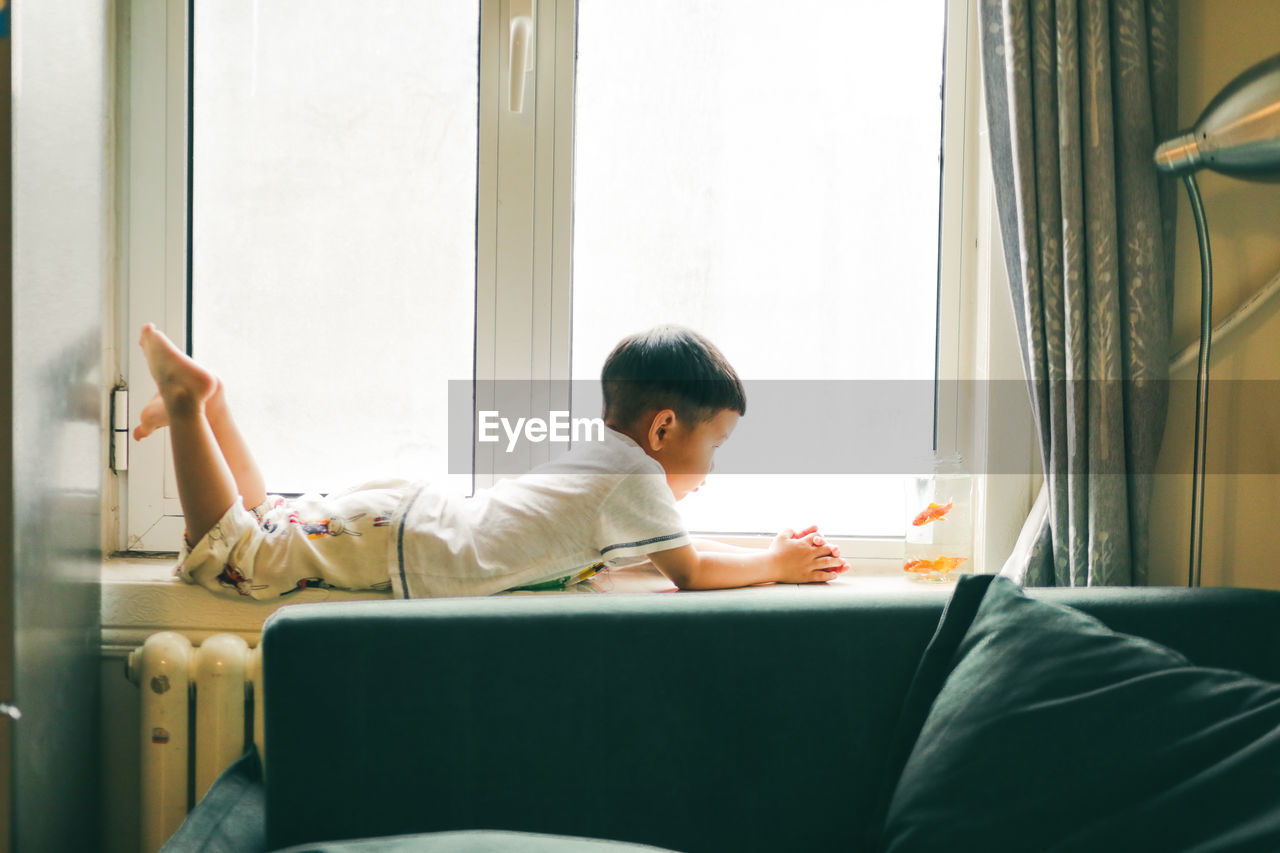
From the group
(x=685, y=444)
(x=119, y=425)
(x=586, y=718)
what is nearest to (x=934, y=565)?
(x=685, y=444)

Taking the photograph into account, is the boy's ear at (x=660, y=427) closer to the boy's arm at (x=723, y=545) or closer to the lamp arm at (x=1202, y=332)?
Answer: the boy's arm at (x=723, y=545)

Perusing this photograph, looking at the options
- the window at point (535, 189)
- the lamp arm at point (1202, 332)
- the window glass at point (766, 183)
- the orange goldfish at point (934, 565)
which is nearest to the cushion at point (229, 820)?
the window at point (535, 189)

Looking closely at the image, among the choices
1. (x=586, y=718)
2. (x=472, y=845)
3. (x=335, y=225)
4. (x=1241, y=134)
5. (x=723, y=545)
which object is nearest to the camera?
(x=472, y=845)

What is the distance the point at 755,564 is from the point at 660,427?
0.26 metres

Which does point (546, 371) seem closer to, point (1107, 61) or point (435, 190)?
point (435, 190)

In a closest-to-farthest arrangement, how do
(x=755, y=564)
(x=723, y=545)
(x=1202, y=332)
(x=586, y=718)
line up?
(x=586, y=718) → (x=1202, y=332) → (x=755, y=564) → (x=723, y=545)

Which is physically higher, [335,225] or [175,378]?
[335,225]

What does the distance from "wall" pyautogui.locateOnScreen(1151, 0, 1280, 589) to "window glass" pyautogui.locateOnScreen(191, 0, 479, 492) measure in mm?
1181

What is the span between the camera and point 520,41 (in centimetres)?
154

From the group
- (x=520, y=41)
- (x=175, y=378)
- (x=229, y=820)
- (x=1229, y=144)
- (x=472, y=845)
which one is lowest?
(x=229, y=820)

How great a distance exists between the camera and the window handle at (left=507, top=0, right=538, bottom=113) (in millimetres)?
1545

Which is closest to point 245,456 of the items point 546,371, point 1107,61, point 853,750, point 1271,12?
point 546,371

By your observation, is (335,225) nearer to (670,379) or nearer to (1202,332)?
(670,379)

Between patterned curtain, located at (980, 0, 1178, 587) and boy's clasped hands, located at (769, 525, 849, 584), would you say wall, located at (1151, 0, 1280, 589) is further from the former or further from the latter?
boy's clasped hands, located at (769, 525, 849, 584)
